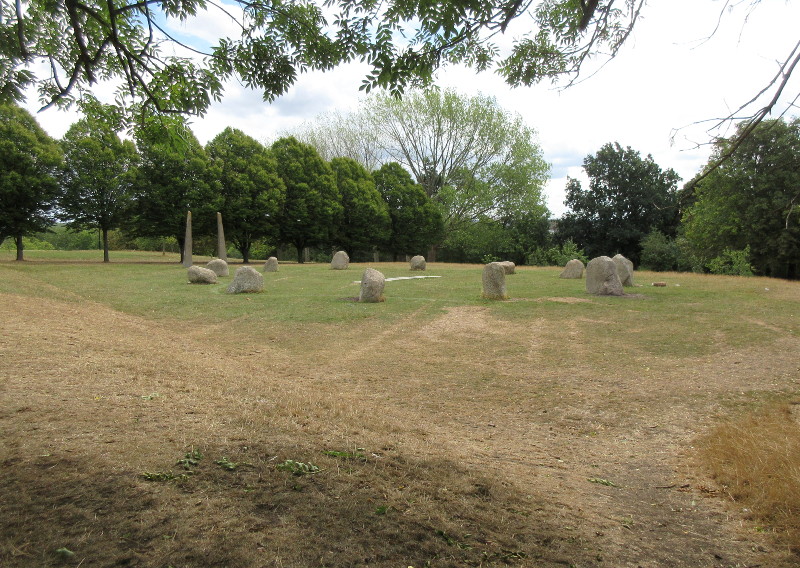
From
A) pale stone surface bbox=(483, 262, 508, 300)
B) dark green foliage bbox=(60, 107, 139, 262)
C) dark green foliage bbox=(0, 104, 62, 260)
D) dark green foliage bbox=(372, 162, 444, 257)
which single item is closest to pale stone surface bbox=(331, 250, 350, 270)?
dark green foliage bbox=(60, 107, 139, 262)

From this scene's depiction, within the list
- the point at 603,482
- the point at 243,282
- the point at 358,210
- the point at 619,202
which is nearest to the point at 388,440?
the point at 603,482

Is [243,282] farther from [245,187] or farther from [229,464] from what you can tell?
[245,187]

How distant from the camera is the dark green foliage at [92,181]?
1143 inches

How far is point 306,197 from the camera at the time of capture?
127ft

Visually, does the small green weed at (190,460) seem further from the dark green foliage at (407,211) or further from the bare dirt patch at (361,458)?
the dark green foliage at (407,211)

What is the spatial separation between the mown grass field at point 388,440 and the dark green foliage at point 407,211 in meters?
33.3

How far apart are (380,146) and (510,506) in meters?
45.3

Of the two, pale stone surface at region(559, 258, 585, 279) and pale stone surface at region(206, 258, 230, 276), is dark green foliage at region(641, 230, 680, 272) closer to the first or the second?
pale stone surface at region(559, 258, 585, 279)

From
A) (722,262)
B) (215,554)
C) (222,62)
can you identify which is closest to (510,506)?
(215,554)

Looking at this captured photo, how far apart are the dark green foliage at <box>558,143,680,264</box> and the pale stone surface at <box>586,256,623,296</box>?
87.2ft

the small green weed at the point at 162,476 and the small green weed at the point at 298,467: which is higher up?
the small green weed at the point at 162,476

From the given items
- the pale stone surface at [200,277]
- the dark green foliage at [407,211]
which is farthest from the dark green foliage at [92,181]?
the dark green foliage at [407,211]

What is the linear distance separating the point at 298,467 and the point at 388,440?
1163 millimetres

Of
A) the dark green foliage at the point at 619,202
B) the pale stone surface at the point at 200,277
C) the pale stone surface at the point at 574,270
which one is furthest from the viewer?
the dark green foliage at the point at 619,202
